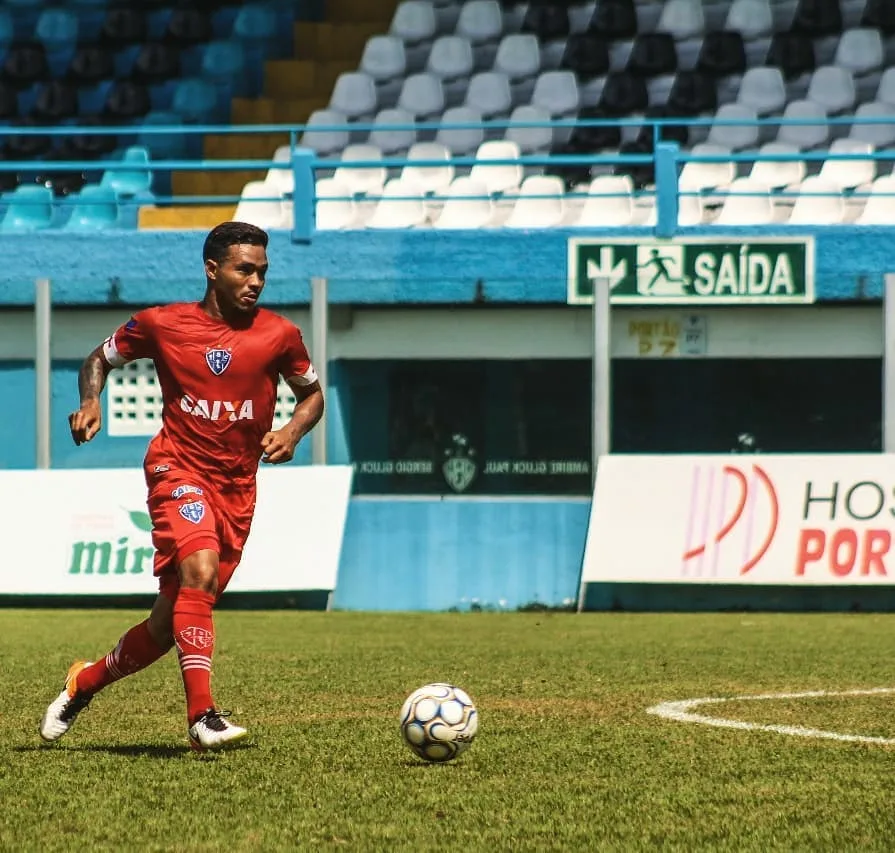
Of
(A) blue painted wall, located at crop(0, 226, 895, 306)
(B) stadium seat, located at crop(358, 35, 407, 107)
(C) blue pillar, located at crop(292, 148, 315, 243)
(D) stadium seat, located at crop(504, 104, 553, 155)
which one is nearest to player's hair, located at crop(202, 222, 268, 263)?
(A) blue painted wall, located at crop(0, 226, 895, 306)

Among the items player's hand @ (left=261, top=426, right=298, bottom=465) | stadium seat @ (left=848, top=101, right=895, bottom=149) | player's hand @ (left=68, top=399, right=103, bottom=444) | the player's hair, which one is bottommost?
player's hand @ (left=261, top=426, right=298, bottom=465)

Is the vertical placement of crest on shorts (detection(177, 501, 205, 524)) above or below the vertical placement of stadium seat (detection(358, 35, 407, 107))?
below

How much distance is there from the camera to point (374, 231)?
54.2ft

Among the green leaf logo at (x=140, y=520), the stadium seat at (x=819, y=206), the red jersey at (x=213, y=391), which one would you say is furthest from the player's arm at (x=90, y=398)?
the stadium seat at (x=819, y=206)

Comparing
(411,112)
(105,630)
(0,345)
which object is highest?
(411,112)

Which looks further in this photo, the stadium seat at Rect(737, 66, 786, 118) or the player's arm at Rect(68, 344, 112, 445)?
the stadium seat at Rect(737, 66, 786, 118)

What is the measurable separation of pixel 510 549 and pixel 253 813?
35.0 feet

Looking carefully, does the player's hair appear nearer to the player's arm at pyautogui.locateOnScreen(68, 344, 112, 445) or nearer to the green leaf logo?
the player's arm at pyautogui.locateOnScreen(68, 344, 112, 445)

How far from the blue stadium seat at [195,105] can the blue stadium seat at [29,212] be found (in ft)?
7.58

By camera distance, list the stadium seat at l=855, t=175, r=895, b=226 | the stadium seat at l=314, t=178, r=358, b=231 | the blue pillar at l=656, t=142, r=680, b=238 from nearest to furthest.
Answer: the blue pillar at l=656, t=142, r=680, b=238
the stadium seat at l=855, t=175, r=895, b=226
the stadium seat at l=314, t=178, r=358, b=231

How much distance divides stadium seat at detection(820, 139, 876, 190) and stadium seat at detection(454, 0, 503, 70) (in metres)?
4.60

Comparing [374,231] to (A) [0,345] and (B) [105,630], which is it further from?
(B) [105,630]

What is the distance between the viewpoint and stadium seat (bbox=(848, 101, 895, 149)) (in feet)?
61.3

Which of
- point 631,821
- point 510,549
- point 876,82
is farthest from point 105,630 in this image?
point 876,82
